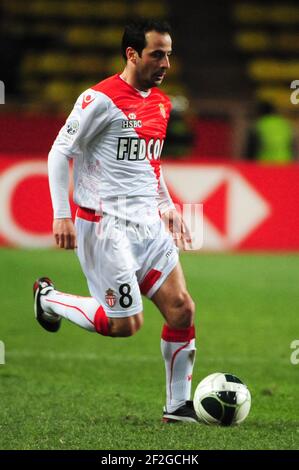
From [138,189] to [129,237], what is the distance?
10.0 inches

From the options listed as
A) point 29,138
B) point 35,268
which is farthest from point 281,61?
point 35,268

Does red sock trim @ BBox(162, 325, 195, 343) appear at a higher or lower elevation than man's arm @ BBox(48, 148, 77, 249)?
lower

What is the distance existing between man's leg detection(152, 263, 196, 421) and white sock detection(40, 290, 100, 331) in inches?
13.9

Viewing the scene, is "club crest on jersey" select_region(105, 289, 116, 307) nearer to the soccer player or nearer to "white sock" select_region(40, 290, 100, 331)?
the soccer player

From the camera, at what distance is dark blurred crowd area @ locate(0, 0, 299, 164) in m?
16.5

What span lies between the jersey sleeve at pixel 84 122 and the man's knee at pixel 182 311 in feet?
2.97

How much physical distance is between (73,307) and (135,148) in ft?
3.03

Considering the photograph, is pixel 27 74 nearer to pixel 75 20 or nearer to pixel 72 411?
pixel 75 20

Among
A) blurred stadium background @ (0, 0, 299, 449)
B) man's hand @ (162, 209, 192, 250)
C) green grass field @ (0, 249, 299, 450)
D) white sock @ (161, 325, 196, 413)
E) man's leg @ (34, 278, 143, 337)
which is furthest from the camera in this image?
blurred stadium background @ (0, 0, 299, 449)

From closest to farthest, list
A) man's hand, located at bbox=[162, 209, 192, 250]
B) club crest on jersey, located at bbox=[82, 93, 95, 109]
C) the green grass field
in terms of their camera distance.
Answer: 1. the green grass field
2. club crest on jersey, located at bbox=[82, 93, 95, 109]
3. man's hand, located at bbox=[162, 209, 192, 250]

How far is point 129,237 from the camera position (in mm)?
5496

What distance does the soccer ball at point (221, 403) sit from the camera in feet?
17.6

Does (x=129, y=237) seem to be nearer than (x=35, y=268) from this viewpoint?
Yes

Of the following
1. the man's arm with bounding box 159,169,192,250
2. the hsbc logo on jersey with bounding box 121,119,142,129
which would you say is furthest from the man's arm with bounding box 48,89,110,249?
the man's arm with bounding box 159,169,192,250
